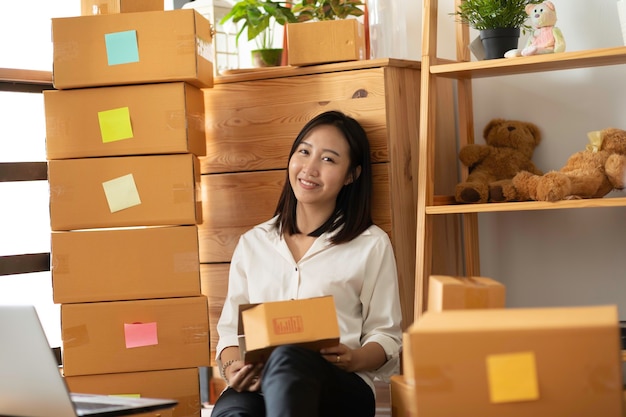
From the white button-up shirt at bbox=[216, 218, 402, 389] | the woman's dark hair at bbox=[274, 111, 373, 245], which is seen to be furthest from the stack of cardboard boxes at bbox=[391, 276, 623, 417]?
the woman's dark hair at bbox=[274, 111, 373, 245]

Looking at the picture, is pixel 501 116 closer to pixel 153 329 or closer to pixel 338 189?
pixel 338 189

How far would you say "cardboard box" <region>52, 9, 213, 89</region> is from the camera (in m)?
2.12

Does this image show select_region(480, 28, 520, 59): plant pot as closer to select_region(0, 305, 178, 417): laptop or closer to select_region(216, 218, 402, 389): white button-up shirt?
select_region(216, 218, 402, 389): white button-up shirt

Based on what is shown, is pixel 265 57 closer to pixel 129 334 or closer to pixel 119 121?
pixel 119 121

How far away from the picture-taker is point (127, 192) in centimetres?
215

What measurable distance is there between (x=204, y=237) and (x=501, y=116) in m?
0.93

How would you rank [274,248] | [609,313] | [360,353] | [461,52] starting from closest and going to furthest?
[609,313]
[360,353]
[274,248]
[461,52]

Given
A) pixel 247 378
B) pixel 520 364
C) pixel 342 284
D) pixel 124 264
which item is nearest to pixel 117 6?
pixel 124 264

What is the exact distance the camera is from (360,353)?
6.27 feet

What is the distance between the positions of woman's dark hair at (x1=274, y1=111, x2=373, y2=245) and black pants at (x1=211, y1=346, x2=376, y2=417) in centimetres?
42

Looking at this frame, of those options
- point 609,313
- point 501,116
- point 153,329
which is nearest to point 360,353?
point 153,329

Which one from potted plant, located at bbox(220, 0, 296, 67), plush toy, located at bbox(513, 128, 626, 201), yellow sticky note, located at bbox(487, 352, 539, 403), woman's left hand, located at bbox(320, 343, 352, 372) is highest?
potted plant, located at bbox(220, 0, 296, 67)

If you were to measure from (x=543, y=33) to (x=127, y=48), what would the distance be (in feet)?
3.46

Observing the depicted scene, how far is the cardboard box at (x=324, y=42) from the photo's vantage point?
7.20 feet
